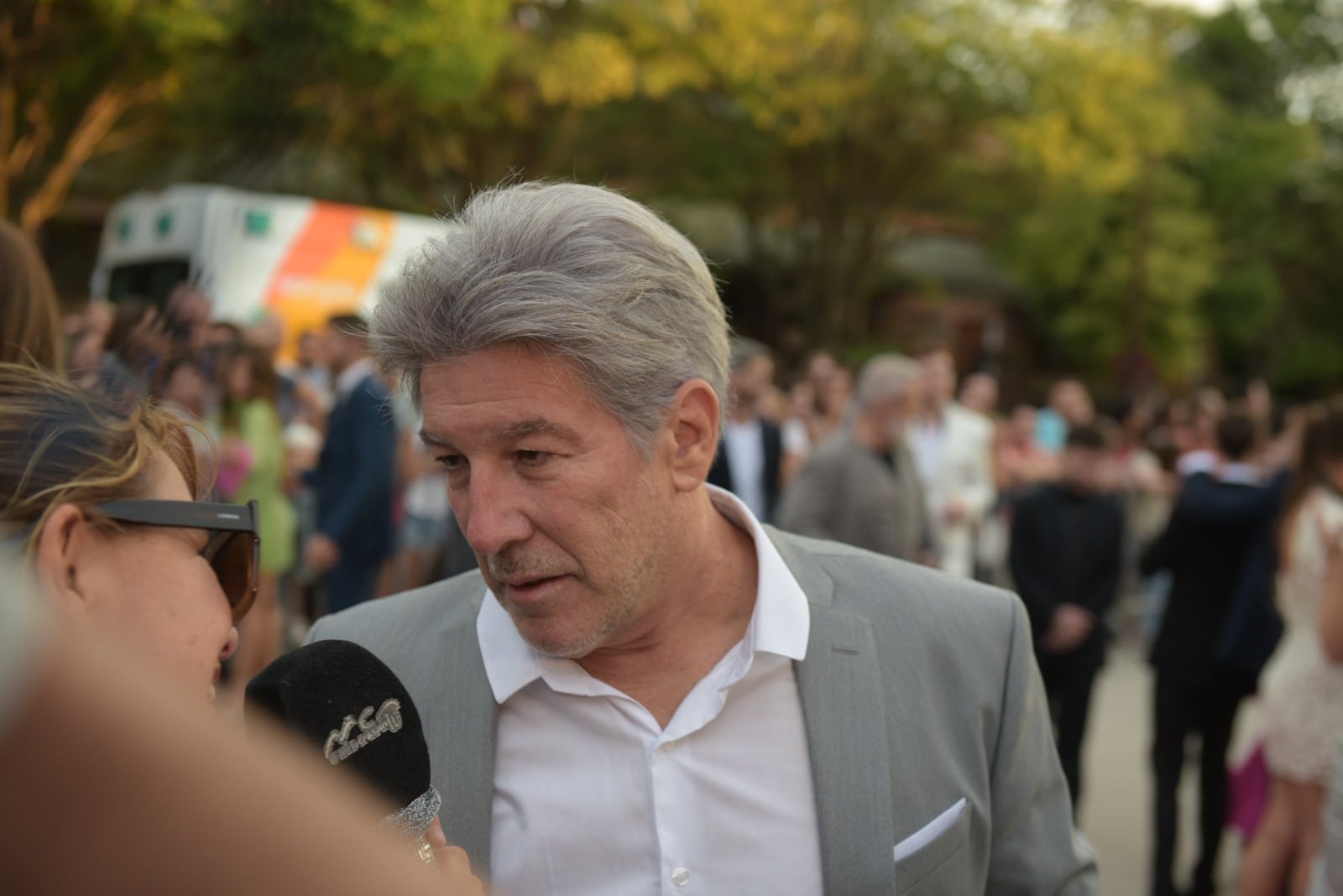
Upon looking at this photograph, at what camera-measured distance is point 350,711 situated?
1.36 meters

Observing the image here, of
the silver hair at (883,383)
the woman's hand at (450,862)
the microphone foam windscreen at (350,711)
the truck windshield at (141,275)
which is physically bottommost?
the truck windshield at (141,275)

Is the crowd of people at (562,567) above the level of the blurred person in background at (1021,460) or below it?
above

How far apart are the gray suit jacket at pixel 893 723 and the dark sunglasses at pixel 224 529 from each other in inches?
18.2

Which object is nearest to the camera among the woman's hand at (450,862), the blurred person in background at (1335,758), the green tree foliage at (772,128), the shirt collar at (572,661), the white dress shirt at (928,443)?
the woman's hand at (450,862)

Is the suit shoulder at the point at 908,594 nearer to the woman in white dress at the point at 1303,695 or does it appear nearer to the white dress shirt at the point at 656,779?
the white dress shirt at the point at 656,779

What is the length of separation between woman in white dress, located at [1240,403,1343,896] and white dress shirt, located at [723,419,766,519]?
3.78m

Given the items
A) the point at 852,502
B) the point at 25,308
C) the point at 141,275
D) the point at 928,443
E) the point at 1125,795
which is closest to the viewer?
the point at 25,308

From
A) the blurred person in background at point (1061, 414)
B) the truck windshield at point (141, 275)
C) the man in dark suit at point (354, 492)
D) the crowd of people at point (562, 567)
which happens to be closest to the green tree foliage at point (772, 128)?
the truck windshield at point (141, 275)

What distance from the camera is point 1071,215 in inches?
1159

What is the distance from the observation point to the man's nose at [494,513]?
1.86 meters

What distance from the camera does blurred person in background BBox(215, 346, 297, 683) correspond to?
6941mm

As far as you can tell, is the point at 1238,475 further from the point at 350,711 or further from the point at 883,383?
the point at 350,711

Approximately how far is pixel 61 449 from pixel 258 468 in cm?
595

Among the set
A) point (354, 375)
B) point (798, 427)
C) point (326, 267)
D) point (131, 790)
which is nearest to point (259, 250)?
point (326, 267)
